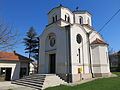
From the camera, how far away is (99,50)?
16.5 metres

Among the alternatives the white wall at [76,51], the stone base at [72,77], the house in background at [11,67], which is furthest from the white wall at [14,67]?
the white wall at [76,51]

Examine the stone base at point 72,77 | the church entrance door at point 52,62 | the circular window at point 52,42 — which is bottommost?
the stone base at point 72,77

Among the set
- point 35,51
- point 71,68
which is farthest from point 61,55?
point 35,51

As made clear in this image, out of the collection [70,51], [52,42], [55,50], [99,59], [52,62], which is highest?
[52,42]

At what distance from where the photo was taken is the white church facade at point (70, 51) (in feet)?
46.7

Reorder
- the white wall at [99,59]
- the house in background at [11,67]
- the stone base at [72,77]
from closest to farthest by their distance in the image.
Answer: the stone base at [72,77]
the white wall at [99,59]
the house in background at [11,67]

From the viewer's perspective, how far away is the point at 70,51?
1410 cm

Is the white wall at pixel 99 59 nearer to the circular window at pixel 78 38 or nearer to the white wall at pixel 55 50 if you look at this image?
the circular window at pixel 78 38

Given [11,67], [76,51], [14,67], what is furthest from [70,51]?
[11,67]

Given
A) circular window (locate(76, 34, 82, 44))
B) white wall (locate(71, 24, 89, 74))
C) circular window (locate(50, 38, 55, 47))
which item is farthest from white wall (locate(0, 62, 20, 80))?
circular window (locate(76, 34, 82, 44))

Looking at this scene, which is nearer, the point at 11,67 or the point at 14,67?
the point at 11,67

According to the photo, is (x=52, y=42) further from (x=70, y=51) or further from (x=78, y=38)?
(x=70, y=51)

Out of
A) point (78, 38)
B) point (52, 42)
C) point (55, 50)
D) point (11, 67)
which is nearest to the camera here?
point (55, 50)

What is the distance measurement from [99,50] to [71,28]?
5515mm
